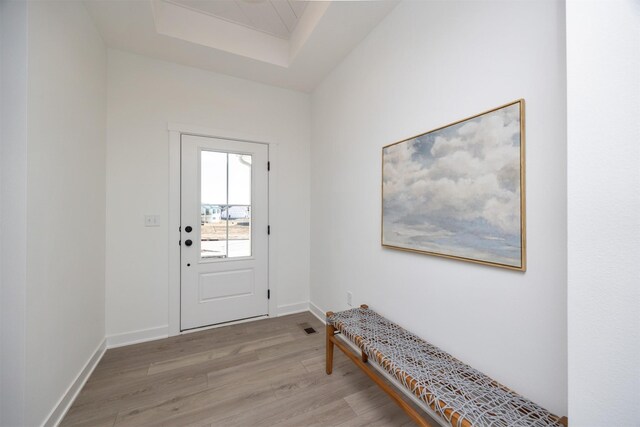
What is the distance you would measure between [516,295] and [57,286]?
2.52 m

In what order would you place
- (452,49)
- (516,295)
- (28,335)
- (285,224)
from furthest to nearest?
(285,224) → (452,49) → (28,335) → (516,295)

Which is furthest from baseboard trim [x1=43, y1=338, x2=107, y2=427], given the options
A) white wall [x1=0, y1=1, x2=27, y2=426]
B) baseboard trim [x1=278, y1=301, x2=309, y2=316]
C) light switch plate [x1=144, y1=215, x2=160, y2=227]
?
baseboard trim [x1=278, y1=301, x2=309, y2=316]


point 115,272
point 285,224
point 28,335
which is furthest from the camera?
point 285,224

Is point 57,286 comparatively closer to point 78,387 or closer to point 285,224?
point 78,387

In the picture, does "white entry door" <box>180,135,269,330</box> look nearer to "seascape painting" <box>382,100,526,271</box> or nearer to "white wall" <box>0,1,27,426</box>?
"white wall" <box>0,1,27,426</box>

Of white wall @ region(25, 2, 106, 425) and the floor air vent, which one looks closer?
white wall @ region(25, 2, 106, 425)

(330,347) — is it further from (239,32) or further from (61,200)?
(239,32)

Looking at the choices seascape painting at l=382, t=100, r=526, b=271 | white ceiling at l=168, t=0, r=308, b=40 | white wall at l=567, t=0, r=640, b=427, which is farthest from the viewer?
white ceiling at l=168, t=0, r=308, b=40

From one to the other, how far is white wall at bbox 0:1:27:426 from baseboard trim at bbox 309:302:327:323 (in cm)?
222

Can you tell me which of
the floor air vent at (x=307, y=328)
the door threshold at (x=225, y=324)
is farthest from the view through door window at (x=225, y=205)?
the floor air vent at (x=307, y=328)

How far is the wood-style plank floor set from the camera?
1.52 m

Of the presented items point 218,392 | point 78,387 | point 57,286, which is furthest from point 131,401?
point 57,286

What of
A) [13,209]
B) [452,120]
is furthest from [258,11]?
[13,209]

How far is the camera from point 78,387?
174 centimetres
